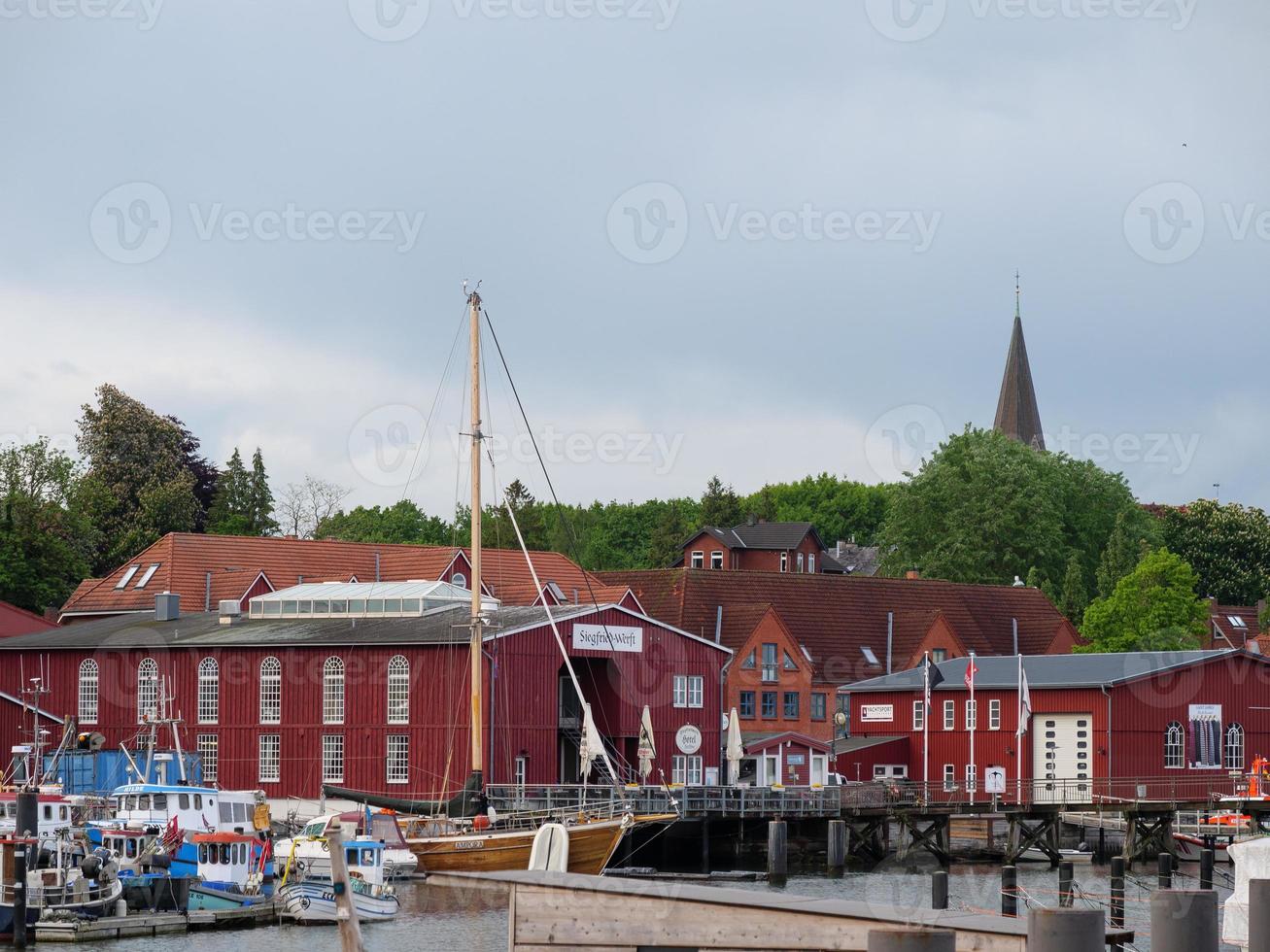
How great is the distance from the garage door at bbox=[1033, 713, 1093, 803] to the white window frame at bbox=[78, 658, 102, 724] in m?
32.7

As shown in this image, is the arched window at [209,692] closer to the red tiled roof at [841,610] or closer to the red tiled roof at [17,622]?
the red tiled roof at [17,622]

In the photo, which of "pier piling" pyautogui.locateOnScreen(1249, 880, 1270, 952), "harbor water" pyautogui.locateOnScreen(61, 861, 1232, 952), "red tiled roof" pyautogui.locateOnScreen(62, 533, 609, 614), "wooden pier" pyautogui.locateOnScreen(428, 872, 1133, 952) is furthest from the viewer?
"red tiled roof" pyautogui.locateOnScreen(62, 533, 609, 614)

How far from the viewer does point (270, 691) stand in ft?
208

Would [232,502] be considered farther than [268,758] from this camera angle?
Yes

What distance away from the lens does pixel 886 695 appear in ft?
239

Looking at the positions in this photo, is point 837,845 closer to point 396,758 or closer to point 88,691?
point 396,758

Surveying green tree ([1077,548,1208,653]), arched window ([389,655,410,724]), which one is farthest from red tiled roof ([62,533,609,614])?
green tree ([1077,548,1208,653])

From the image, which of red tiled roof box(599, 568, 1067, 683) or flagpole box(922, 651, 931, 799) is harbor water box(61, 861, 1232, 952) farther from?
red tiled roof box(599, 568, 1067, 683)

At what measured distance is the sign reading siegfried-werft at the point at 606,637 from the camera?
2461 inches

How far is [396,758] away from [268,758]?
5.02 meters

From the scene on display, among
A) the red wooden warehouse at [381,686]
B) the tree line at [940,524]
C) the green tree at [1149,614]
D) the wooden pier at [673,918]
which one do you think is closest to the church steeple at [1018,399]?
the tree line at [940,524]

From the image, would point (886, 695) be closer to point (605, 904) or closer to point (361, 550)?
point (361, 550)

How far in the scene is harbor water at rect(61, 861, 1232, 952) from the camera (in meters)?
37.7

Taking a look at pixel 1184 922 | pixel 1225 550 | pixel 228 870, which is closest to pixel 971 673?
pixel 228 870
